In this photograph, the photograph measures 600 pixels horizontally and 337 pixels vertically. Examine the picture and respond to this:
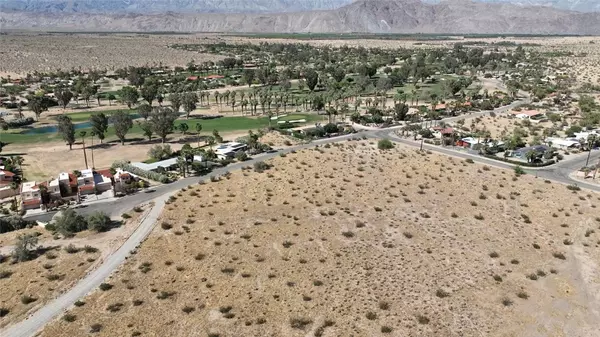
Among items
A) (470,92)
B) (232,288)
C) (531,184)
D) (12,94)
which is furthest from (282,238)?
(12,94)

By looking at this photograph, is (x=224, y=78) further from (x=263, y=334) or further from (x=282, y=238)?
(x=263, y=334)

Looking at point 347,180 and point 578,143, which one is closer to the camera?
point 347,180

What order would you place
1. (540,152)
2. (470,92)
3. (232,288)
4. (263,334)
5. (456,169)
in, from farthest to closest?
1. (470,92)
2. (540,152)
3. (456,169)
4. (232,288)
5. (263,334)

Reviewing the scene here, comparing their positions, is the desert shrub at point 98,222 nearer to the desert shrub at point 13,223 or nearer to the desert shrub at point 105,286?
the desert shrub at point 13,223

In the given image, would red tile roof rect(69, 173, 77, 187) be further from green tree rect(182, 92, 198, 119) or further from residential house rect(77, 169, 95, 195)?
green tree rect(182, 92, 198, 119)

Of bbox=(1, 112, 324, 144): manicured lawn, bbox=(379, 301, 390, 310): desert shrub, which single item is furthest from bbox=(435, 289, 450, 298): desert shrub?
bbox=(1, 112, 324, 144): manicured lawn

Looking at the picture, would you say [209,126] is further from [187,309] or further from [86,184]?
[187,309]
